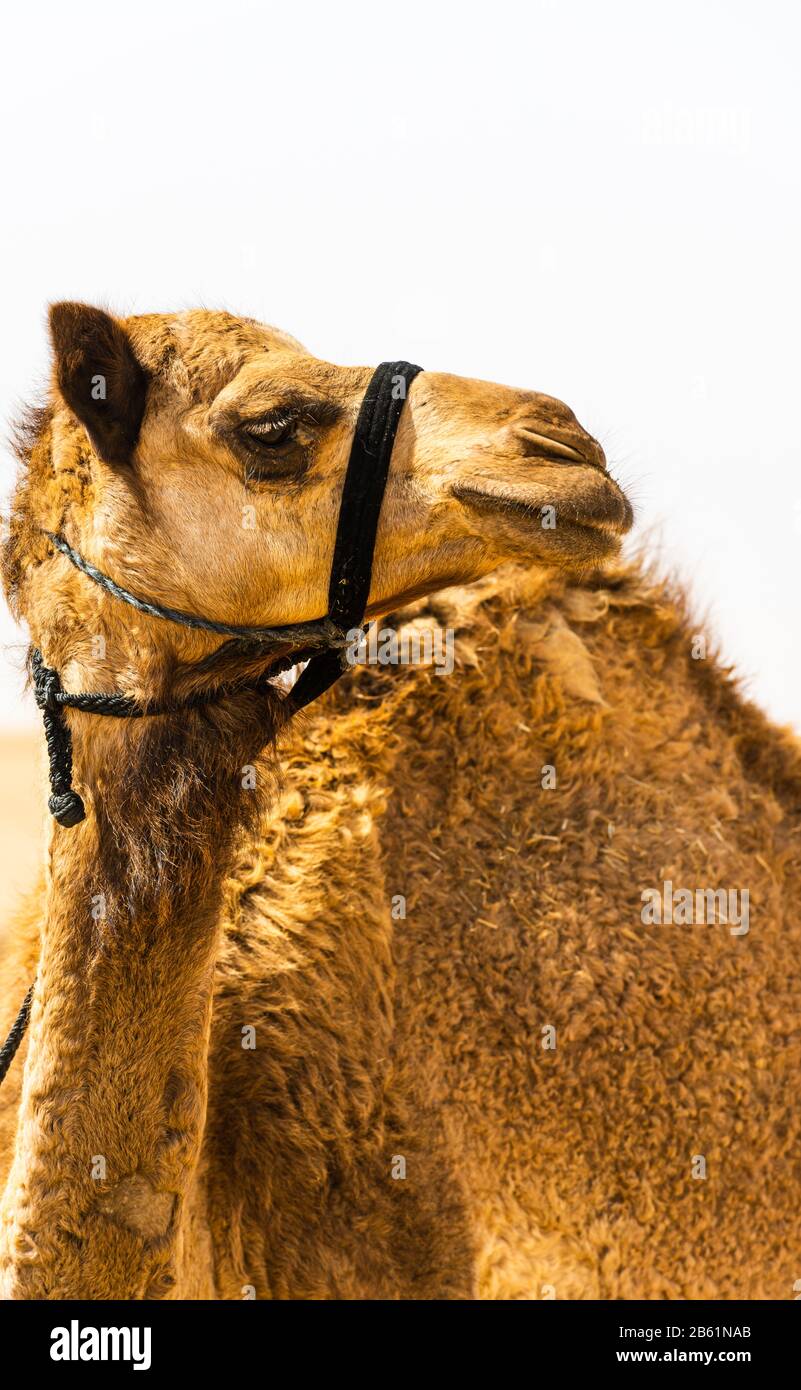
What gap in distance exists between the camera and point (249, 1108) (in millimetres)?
3838

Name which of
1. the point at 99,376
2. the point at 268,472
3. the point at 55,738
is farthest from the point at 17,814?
the point at 268,472

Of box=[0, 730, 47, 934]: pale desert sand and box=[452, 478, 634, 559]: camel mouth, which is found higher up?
box=[0, 730, 47, 934]: pale desert sand

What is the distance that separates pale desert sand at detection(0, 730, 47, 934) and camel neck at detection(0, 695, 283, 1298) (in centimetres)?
24

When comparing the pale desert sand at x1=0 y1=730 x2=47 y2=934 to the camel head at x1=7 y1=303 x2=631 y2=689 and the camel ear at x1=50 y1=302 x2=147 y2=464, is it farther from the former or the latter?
the camel ear at x1=50 y1=302 x2=147 y2=464

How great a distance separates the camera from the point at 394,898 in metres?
4.11

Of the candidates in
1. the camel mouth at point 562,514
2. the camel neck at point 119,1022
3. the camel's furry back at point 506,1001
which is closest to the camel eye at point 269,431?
the camel mouth at point 562,514

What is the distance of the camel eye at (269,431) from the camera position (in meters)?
3.01

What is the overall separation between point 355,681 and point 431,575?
127 cm

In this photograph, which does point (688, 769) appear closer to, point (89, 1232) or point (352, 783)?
point (352, 783)

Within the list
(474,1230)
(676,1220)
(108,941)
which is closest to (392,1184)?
(474,1230)

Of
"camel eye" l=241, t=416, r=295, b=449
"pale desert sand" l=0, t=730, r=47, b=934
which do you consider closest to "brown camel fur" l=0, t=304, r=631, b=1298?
"camel eye" l=241, t=416, r=295, b=449

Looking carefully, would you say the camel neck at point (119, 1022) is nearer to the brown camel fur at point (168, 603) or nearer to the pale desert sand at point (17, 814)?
the brown camel fur at point (168, 603)

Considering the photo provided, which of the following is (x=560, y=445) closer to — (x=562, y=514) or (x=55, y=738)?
(x=562, y=514)

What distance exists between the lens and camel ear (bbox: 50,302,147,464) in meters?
3.03
